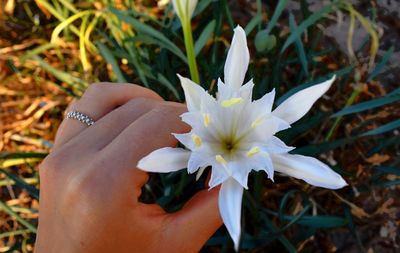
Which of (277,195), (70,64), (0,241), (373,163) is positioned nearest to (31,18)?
(70,64)

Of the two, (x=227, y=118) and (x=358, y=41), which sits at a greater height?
(x=227, y=118)

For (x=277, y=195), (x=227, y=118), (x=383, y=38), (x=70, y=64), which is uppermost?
(x=227, y=118)

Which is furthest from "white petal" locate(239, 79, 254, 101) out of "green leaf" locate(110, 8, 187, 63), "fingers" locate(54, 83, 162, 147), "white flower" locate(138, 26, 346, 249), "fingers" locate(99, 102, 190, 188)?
"green leaf" locate(110, 8, 187, 63)

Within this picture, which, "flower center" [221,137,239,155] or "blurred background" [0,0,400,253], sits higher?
"flower center" [221,137,239,155]

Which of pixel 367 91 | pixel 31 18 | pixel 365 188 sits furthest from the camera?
pixel 31 18

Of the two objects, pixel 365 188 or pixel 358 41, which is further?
pixel 358 41

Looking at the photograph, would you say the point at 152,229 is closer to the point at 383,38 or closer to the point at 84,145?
the point at 84,145

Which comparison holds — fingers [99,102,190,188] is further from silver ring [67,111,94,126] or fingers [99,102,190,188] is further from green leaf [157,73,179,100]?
green leaf [157,73,179,100]
